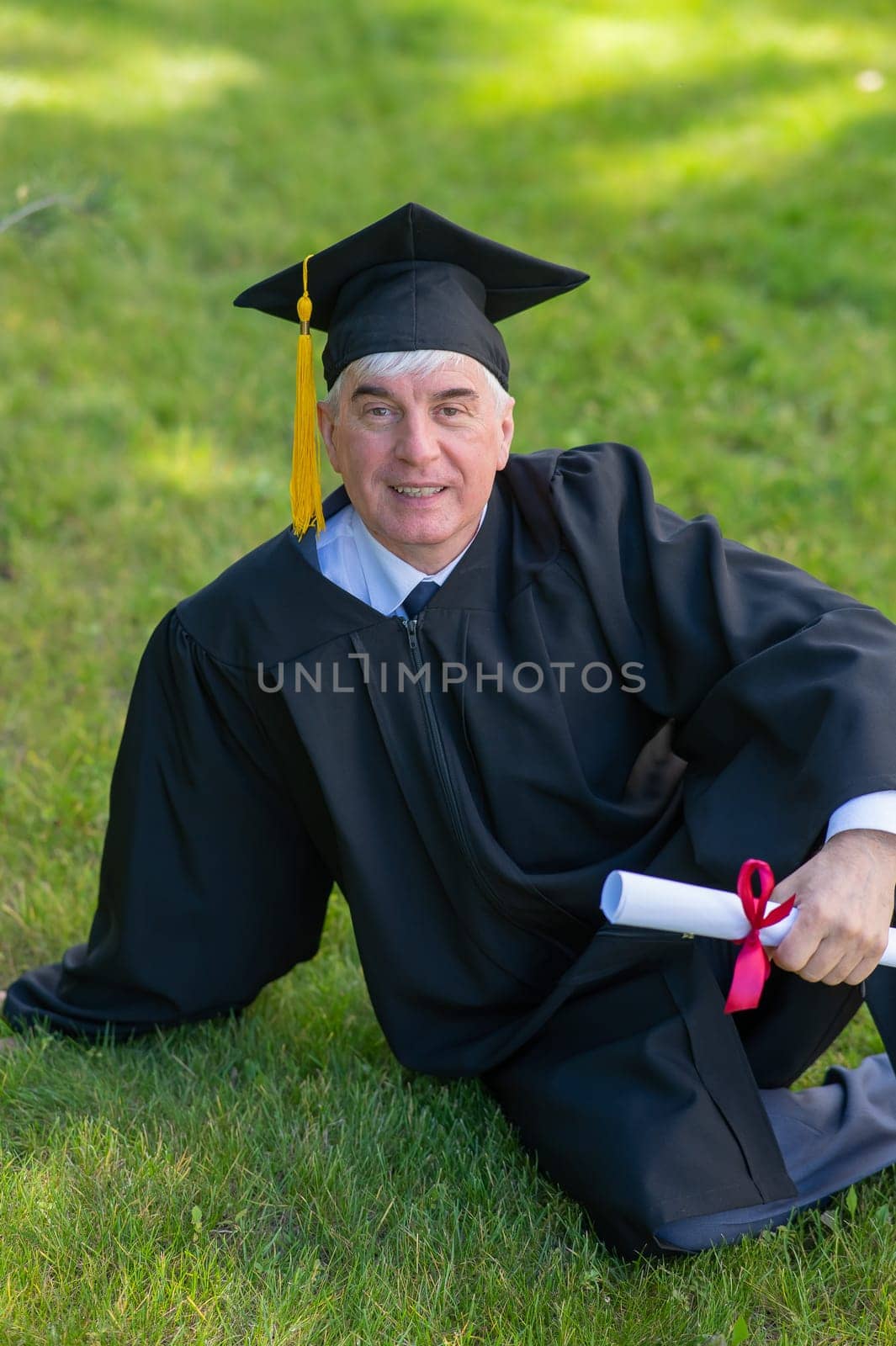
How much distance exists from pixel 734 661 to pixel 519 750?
45 cm

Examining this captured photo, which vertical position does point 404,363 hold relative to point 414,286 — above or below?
below

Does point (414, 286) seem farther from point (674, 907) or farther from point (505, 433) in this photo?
point (674, 907)

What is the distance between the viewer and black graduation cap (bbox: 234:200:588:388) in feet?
8.40

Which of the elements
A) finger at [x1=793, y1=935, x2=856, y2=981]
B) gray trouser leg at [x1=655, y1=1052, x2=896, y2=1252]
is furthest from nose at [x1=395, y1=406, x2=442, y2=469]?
gray trouser leg at [x1=655, y1=1052, x2=896, y2=1252]

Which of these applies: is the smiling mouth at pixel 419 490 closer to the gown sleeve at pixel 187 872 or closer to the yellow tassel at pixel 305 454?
the yellow tassel at pixel 305 454

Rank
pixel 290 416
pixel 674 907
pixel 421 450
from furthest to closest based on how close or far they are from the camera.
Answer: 1. pixel 290 416
2. pixel 421 450
3. pixel 674 907

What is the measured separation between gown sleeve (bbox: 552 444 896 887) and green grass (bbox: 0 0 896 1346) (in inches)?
31.7

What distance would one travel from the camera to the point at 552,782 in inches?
109

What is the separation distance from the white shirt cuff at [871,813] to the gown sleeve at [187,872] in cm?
117

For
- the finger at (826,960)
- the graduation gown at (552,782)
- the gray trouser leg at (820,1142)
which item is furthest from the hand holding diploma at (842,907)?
the gray trouser leg at (820,1142)

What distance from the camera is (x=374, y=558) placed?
277 cm

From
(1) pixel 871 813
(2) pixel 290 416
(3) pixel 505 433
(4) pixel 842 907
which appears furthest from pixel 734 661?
(2) pixel 290 416

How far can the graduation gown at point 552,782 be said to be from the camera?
2.59 meters

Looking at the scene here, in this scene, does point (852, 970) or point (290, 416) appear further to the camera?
point (290, 416)
